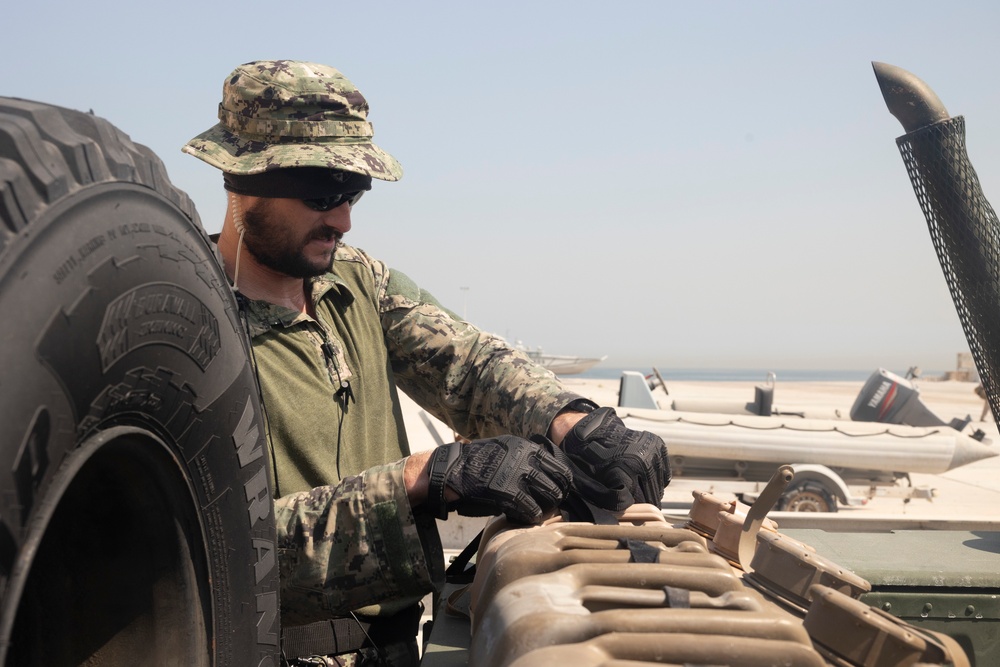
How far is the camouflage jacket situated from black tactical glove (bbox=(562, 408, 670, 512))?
184 millimetres

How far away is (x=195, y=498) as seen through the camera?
1576 millimetres

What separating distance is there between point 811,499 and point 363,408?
26.3 ft

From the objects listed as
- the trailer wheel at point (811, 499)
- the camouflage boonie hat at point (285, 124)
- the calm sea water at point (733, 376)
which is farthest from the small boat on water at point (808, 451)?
the calm sea water at point (733, 376)

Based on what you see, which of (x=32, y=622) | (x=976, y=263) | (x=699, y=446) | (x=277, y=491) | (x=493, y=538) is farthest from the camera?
(x=699, y=446)

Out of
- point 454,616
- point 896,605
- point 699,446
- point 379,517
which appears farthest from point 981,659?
point 699,446

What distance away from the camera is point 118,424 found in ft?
4.27

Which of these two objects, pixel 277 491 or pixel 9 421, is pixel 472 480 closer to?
pixel 277 491

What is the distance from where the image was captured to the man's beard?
243 centimetres

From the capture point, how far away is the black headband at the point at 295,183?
2381 millimetres

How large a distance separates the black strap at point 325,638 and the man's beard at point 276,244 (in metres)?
0.89

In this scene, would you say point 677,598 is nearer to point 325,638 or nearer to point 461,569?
point 461,569

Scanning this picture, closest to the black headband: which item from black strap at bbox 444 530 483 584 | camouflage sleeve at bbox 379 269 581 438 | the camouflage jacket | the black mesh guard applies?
the camouflage jacket

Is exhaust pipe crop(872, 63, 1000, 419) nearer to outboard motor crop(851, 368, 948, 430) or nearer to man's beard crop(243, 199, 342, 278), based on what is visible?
man's beard crop(243, 199, 342, 278)

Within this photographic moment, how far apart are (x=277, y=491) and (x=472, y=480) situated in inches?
25.1
